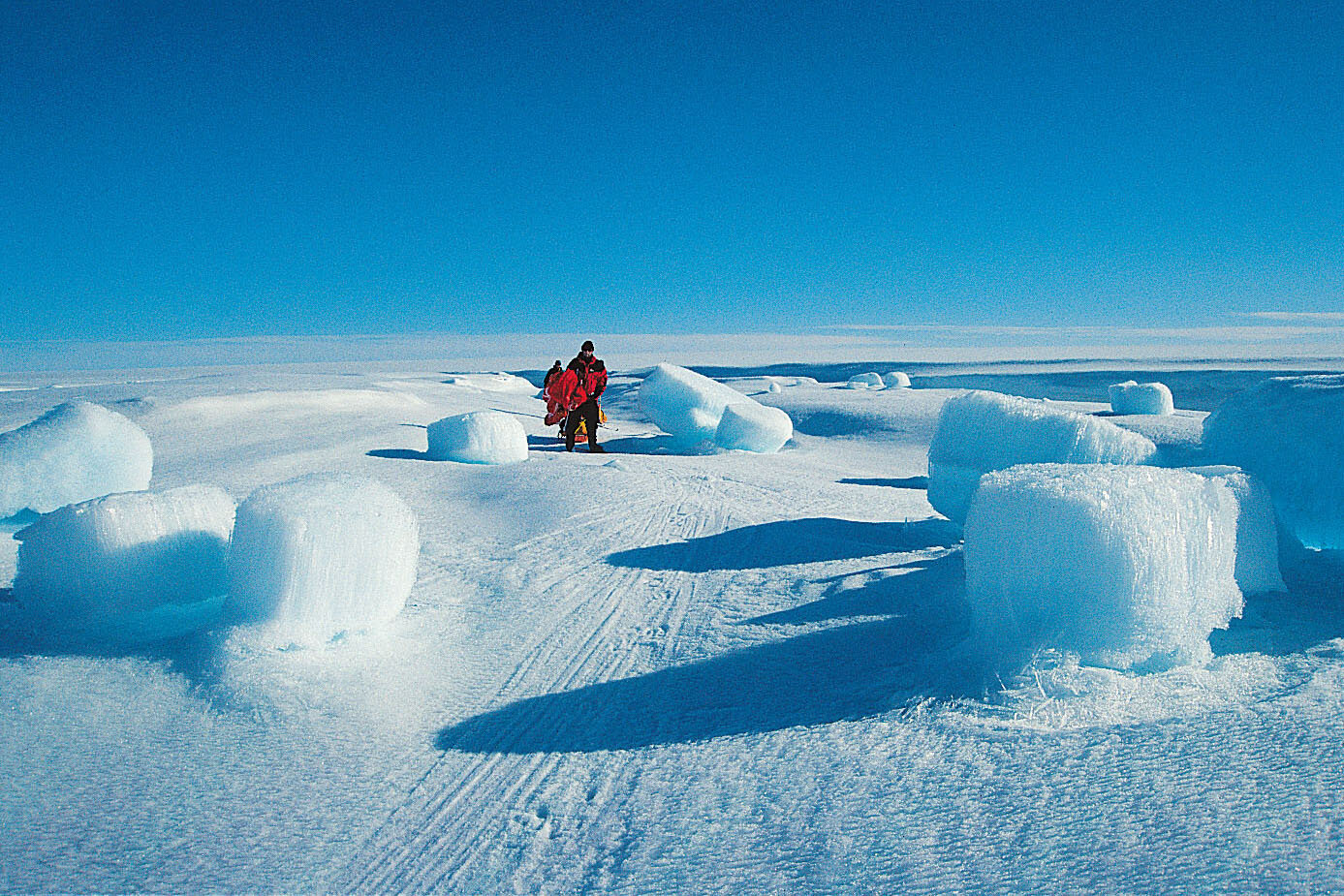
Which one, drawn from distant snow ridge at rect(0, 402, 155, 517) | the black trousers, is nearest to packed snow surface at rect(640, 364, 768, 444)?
the black trousers

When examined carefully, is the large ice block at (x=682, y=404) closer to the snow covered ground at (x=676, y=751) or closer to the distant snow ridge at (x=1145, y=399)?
the snow covered ground at (x=676, y=751)

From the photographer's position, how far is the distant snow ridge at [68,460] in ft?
17.9

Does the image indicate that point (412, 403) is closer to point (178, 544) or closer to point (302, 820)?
point (178, 544)

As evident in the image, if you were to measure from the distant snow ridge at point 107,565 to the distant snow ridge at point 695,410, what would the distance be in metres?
8.28

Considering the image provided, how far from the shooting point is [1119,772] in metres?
2.16

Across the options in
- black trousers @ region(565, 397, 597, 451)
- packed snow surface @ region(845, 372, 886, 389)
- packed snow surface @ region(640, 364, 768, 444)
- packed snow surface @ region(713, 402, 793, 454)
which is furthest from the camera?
packed snow surface @ region(845, 372, 886, 389)

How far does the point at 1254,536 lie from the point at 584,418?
826cm

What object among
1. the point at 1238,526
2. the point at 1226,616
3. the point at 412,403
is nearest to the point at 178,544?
the point at 1226,616

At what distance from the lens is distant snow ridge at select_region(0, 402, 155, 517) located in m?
→ 5.47

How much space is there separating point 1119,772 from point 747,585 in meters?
2.37

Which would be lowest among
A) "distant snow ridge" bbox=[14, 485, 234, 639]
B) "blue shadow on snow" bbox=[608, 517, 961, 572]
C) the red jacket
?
"blue shadow on snow" bbox=[608, 517, 961, 572]

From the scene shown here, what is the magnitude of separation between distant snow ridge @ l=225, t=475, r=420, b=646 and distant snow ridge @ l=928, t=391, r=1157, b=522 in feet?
12.6

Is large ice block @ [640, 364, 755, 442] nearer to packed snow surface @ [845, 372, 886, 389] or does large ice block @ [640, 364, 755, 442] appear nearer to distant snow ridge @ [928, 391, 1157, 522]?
distant snow ridge @ [928, 391, 1157, 522]

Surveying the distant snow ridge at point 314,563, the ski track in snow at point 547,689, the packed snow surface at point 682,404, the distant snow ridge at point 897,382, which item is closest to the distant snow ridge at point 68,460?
the distant snow ridge at point 314,563
